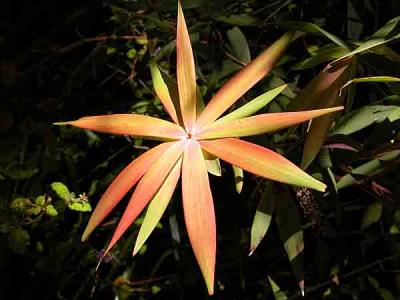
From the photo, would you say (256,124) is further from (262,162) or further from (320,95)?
(320,95)

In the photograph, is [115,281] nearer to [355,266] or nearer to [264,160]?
[355,266]

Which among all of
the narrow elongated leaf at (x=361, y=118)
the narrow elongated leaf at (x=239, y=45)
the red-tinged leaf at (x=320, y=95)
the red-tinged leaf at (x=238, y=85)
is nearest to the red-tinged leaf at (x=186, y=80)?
the red-tinged leaf at (x=238, y=85)

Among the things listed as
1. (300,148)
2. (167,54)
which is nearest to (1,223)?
(167,54)

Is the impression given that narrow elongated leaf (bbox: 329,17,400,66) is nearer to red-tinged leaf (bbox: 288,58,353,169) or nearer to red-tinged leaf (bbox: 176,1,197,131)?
red-tinged leaf (bbox: 288,58,353,169)

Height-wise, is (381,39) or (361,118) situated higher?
(381,39)

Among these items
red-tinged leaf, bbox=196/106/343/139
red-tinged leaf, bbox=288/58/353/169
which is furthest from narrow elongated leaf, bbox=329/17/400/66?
red-tinged leaf, bbox=196/106/343/139

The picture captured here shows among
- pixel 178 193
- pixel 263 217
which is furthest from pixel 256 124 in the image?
pixel 178 193

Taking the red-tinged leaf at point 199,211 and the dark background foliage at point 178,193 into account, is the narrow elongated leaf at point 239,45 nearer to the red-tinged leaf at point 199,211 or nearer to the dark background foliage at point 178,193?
the dark background foliage at point 178,193
